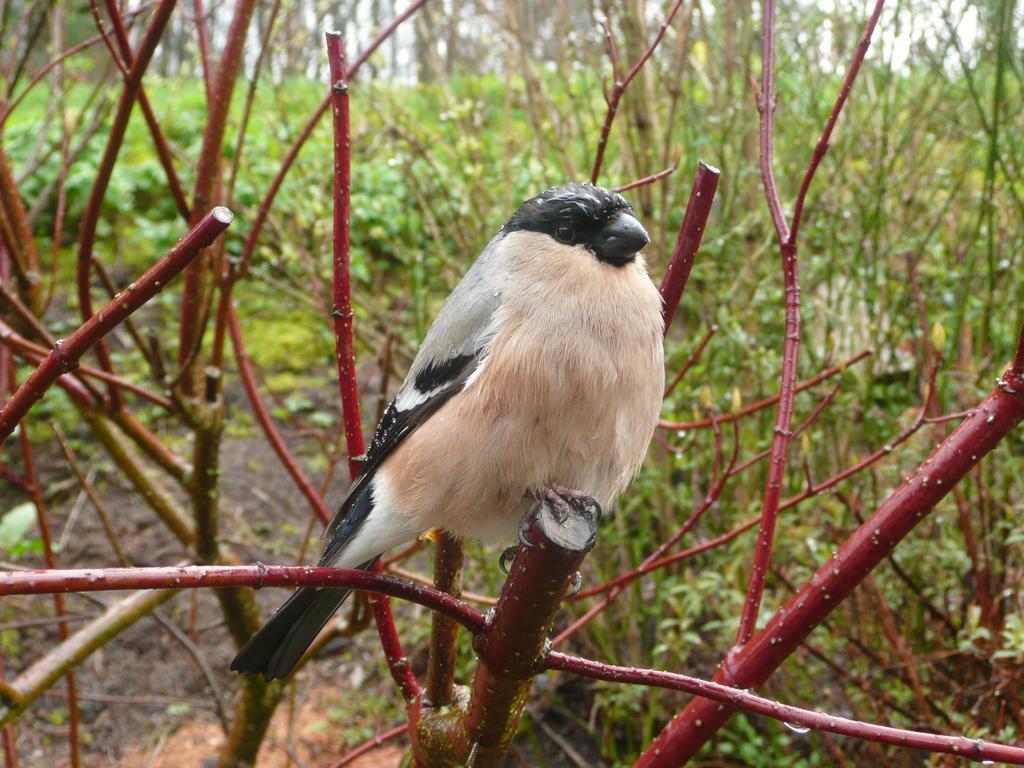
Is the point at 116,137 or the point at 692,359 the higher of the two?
the point at 116,137

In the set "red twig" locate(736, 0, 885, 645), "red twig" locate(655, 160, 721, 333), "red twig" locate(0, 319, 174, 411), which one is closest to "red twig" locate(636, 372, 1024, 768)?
"red twig" locate(736, 0, 885, 645)

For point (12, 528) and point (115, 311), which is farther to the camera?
point (12, 528)

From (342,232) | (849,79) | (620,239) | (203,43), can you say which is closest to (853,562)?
(849,79)

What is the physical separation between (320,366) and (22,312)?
15.5 feet

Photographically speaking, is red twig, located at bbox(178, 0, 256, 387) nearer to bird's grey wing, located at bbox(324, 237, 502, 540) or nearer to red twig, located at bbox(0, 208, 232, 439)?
bird's grey wing, located at bbox(324, 237, 502, 540)

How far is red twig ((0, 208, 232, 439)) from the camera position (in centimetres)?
88

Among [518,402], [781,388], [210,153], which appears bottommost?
[518,402]

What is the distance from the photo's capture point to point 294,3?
4738mm

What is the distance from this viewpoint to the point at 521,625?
4.32 feet

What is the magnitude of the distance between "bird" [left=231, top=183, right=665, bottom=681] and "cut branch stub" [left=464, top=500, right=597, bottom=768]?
285 mm

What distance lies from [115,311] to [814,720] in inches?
37.0

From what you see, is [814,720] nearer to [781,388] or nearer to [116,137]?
[781,388]

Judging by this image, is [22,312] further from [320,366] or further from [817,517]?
[320,366]

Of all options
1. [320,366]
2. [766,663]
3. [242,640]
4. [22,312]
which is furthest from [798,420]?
[320,366]
